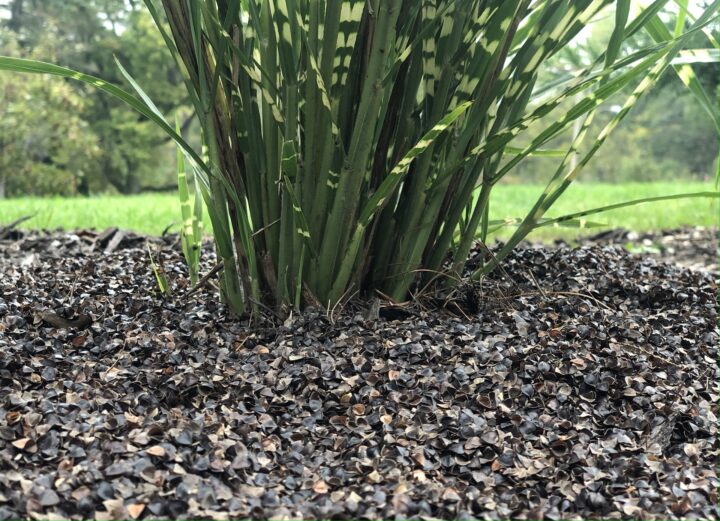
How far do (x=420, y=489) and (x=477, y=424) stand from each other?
0.21 m

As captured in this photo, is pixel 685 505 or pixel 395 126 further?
pixel 395 126

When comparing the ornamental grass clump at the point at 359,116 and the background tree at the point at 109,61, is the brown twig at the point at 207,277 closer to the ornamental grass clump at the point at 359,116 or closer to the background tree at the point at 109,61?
the ornamental grass clump at the point at 359,116

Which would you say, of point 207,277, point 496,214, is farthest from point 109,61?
point 207,277

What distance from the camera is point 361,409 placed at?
4.17 feet

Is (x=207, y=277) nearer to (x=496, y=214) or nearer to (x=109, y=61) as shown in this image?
(x=496, y=214)

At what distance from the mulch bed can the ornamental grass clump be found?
0.13 m

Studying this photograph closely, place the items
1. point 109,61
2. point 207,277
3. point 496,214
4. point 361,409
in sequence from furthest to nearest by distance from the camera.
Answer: point 109,61
point 496,214
point 207,277
point 361,409

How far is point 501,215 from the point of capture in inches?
177

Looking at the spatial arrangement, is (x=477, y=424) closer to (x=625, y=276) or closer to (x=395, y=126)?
(x=395, y=126)

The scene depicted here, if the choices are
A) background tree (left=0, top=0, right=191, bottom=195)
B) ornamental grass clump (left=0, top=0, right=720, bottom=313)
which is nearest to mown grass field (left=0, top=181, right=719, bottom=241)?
ornamental grass clump (left=0, top=0, right=720, bottom=313)

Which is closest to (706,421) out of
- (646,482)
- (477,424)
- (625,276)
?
(646,482)

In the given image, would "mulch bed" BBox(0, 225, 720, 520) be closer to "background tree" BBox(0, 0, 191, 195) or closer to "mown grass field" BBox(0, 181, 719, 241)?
"mown grass field" BBox(0, 181, 719, 241)

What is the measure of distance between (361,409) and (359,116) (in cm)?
54

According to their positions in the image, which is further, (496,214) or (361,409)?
(496,214)
